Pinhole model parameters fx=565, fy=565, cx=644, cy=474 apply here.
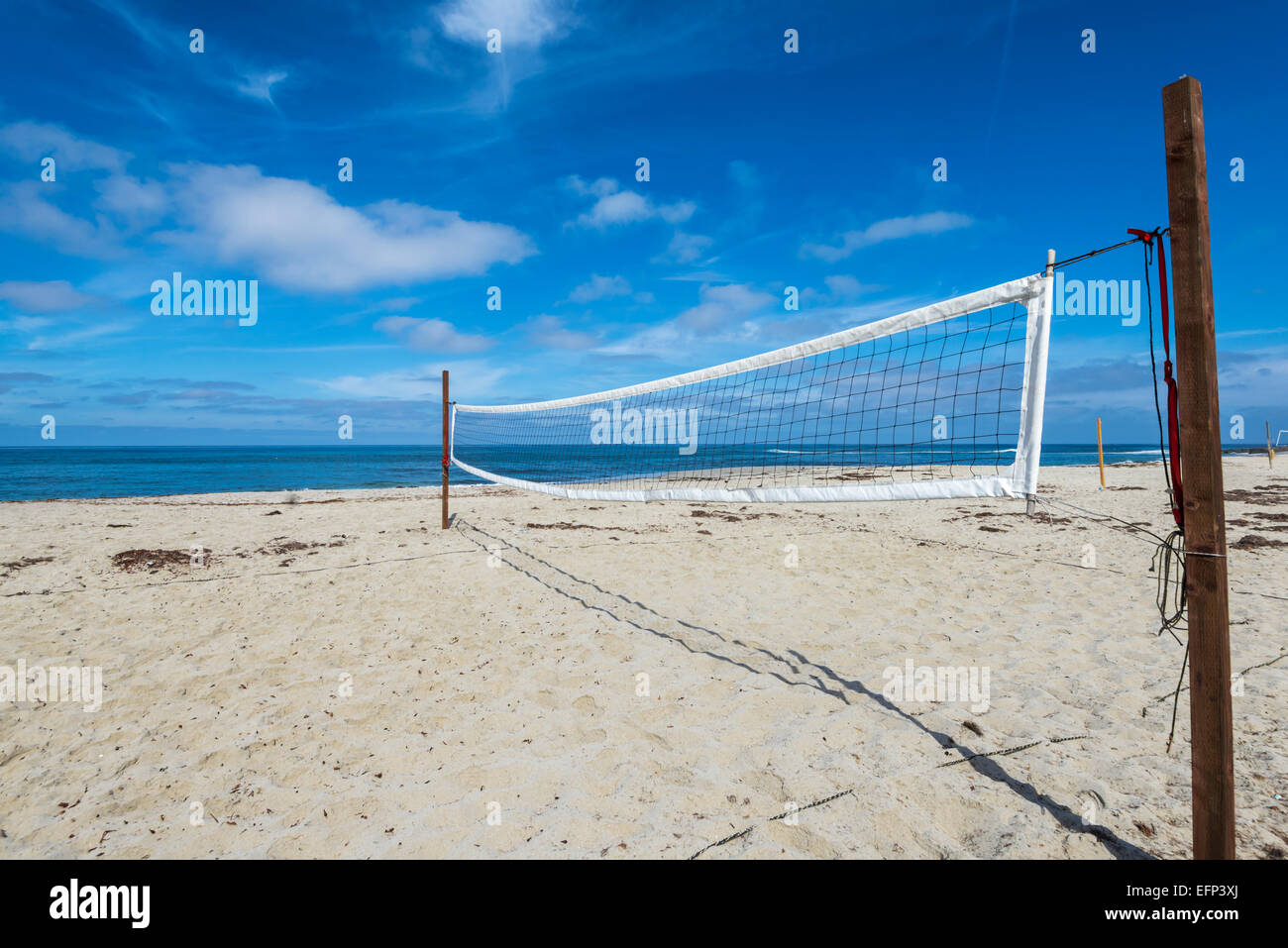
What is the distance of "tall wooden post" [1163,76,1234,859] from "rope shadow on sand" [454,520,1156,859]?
0.49m

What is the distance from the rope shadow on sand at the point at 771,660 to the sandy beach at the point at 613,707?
0.8 inches

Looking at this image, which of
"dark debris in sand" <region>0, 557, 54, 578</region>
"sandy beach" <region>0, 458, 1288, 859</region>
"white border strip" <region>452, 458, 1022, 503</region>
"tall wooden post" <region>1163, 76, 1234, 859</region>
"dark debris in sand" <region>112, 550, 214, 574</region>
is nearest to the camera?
"tall wooden post" <region>1163, 76, 1234, 859</region>

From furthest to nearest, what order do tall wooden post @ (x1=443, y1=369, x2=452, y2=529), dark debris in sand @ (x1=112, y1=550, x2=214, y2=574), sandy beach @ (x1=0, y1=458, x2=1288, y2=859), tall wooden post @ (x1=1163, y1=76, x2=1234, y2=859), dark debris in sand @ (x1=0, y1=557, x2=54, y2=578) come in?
1. tall wooden post @ (x1=443, y1=369, x2=452, y2=529)
2. dark debris in sand @ (x1=112, y1=550, x2=214, y2=574)
3. dark debris in sand @ (x1=0, y1=557, x2=54, y2=578)
4. sandy beach @ (x1=0, y1=458, x2=1288, y2=859)
5. tall wooden post @ (x1=1163, y1=76, x2=1234, y2=859)

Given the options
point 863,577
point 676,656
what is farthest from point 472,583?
point 863,577

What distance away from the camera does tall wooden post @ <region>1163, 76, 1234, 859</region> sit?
179 centimetres

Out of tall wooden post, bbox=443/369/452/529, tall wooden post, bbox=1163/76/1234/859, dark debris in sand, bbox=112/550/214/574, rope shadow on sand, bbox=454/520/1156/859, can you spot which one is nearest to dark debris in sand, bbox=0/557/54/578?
dark debris in sand, bbox=112/550/214/574

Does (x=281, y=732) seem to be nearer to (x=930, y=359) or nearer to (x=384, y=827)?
(x=384, y=827)

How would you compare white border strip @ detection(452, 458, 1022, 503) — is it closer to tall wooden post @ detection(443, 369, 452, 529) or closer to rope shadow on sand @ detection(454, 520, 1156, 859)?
rope shadow on sand @ detection(454, 520, 1156, 859)

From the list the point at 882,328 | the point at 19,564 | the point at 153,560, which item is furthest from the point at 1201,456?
the point at 19,564

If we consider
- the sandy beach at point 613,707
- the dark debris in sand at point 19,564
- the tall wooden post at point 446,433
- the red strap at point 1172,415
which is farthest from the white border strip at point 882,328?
the dark debris in sand at point 19,564

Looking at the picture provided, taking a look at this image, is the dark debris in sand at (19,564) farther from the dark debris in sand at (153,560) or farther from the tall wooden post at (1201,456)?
the tall wooden post at (1201,456)

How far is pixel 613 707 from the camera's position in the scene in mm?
3303
